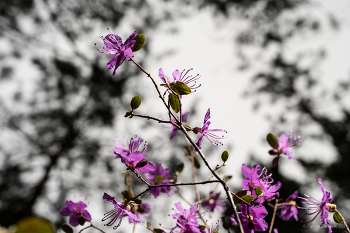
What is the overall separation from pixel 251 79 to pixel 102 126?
4812 mm

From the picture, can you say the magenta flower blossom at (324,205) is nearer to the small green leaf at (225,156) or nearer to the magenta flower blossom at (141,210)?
the small green leaf at (225,156)

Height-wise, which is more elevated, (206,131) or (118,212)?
(206,131)

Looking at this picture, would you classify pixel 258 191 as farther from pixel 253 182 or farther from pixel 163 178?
pixel 163 178

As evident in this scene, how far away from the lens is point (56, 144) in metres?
5.66

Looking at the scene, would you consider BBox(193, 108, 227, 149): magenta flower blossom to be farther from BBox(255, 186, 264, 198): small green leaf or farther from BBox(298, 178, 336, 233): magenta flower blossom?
BBox(298, 178, 336, 233): magenta flower blossom

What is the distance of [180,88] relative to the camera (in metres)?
0.77

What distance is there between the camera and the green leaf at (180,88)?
76 centimetres

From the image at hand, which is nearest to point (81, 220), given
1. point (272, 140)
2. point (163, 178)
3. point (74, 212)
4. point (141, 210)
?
point (74, 212)

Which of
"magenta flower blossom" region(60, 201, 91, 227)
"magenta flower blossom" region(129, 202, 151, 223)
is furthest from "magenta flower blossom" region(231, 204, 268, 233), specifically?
"magenta flower blossom" region(60, 201, 91, 227)

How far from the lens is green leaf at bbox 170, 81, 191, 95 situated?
0.76 meters

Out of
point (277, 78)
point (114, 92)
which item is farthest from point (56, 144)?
point (277, 78)

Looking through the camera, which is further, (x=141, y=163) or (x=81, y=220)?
(x=81, y=220)

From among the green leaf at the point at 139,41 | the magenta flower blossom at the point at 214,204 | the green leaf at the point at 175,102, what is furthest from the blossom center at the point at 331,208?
the green leaf at the point at 139,41

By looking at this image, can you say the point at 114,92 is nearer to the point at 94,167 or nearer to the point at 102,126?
the point at 102,126
